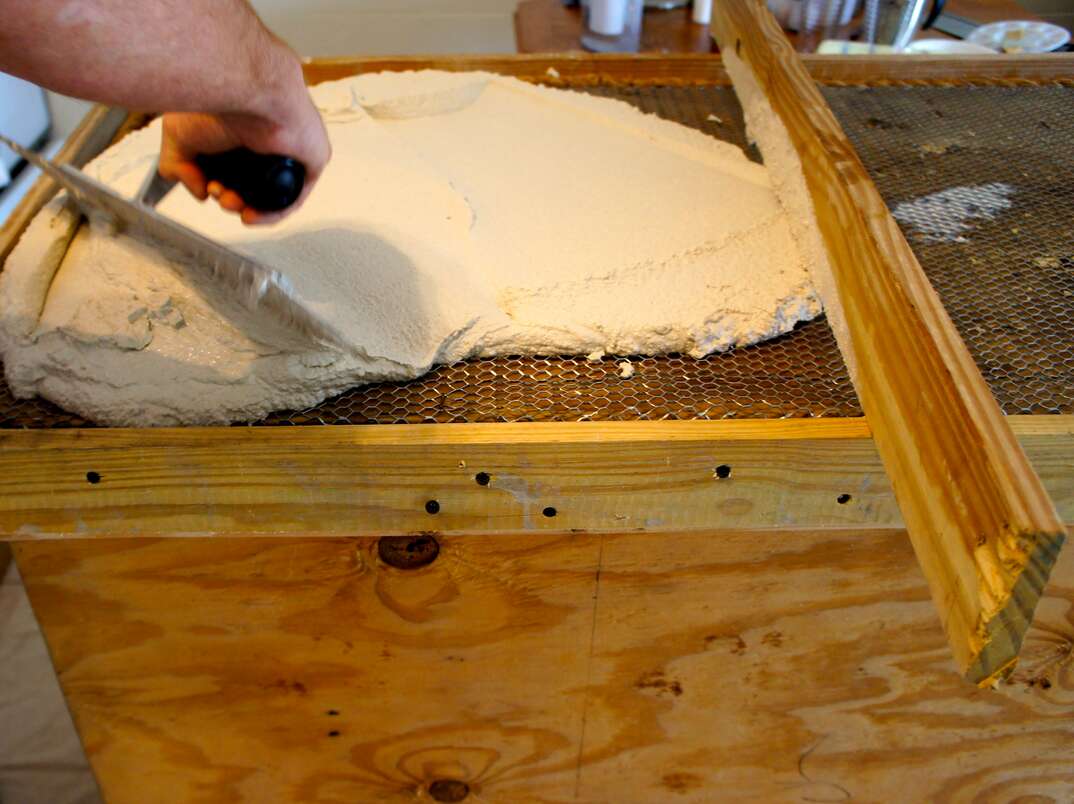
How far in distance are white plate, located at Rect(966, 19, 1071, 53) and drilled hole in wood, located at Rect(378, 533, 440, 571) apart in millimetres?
1697

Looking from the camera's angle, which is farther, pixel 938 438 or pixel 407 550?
pixel 407 550

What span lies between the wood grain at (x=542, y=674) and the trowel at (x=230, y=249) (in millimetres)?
228

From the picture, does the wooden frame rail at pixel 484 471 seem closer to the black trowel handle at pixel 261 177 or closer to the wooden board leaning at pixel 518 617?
the wooden board leaning at pixel 518 617

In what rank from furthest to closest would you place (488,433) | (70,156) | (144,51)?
(70,156) < (488,433) < (144,51)

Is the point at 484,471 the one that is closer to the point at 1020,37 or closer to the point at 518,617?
the point at 518,617

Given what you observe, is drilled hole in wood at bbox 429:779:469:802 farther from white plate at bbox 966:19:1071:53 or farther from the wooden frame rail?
white plate at bbox 966:19:1071:53

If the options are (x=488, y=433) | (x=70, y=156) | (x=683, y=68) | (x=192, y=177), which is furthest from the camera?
(x=683, y=68)

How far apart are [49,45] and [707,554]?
68cm

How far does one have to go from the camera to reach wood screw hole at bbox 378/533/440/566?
0.85m

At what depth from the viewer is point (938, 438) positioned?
60cm

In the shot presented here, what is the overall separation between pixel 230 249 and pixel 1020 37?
1847 millimetres

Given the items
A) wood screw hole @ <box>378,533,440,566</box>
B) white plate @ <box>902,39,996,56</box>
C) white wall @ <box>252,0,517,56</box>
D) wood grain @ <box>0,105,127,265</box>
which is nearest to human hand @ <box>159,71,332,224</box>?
wood grain @ <box>0,105,127,265</box>

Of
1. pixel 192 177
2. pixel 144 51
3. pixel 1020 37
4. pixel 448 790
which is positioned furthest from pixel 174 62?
pixel 1020 37

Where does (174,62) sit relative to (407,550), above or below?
Answer: above
